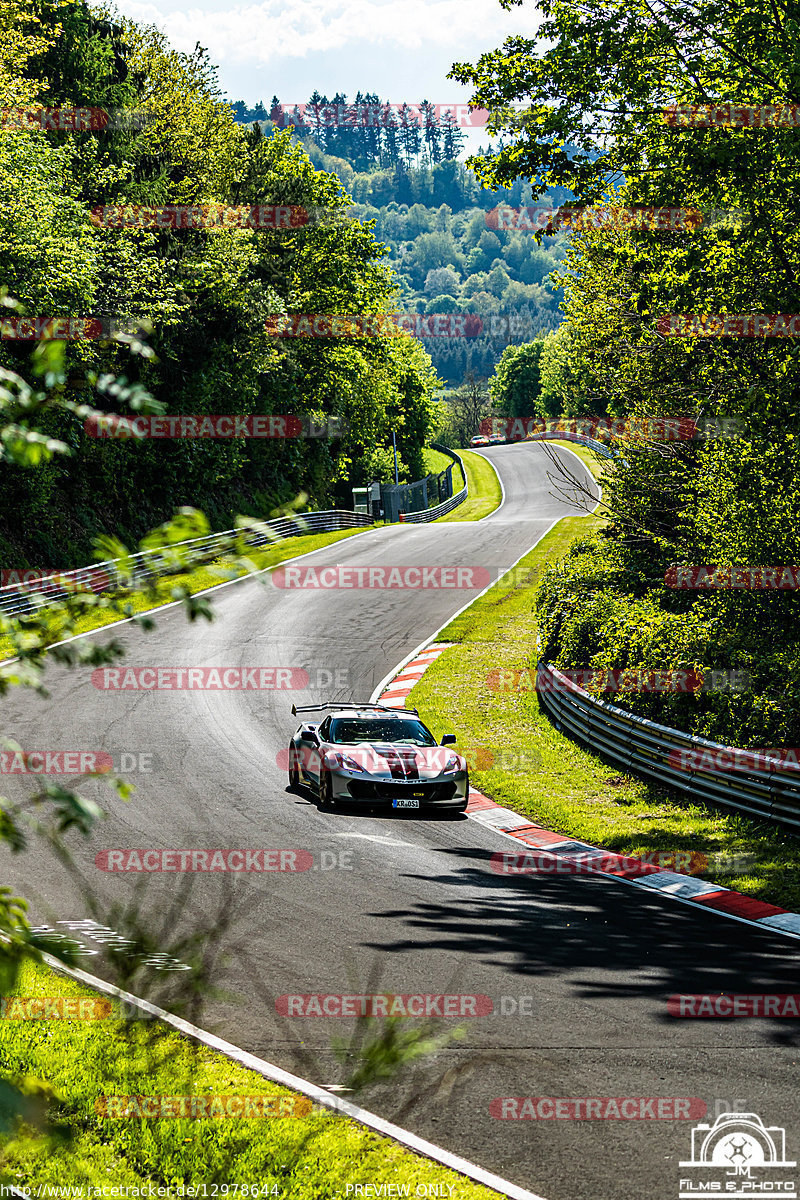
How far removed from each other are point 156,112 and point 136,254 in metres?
15.3

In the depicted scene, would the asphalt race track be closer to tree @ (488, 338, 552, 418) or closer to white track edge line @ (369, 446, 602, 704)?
white track edge line @ (369, 446, 602, 704)

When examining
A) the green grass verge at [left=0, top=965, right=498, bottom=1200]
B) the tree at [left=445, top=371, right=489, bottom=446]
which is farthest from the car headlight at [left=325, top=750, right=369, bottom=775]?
the tree at [left=445, top=371, right=489, bottom=446]

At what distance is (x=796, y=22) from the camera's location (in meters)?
12.9

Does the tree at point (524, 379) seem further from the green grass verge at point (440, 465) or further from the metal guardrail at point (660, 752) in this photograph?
the metal guardrail at point (660, 752)

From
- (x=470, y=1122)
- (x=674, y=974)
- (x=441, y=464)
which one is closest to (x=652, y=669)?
(x=674, y=974)

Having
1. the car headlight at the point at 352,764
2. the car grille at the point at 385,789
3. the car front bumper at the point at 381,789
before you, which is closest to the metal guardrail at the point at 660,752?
the car front bumper at the point at 381,789

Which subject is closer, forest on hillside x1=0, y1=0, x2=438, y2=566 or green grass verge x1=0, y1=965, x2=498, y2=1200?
green grass verge x1=0, y1=965, x2=498, y2=1200

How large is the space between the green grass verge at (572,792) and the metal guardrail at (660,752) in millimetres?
203

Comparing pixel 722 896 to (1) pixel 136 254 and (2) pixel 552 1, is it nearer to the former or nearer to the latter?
(2) pixel 552 1

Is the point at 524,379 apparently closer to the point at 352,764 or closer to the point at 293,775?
the point at 293,775

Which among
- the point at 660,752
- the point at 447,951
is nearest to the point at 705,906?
the point at 447,951

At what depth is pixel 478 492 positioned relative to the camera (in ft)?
254

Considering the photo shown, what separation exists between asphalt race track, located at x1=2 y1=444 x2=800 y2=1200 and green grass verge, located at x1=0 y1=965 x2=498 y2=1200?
1.34 feet

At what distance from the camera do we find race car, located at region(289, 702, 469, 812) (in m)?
14.3
